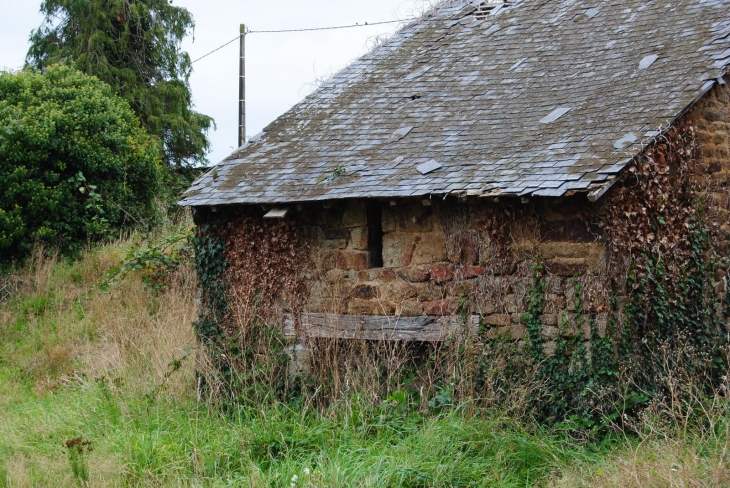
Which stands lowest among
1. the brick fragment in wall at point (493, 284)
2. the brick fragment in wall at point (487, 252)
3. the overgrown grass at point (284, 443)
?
the overgrown grass at point (284, 443)

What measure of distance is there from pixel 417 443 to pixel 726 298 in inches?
151

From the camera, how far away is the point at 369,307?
892 centimetres

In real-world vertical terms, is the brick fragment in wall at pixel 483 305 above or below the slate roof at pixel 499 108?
below

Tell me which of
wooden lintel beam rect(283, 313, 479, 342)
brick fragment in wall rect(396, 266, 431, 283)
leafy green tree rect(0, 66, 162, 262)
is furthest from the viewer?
leafy green tree rect(0, 66, 162, 262)

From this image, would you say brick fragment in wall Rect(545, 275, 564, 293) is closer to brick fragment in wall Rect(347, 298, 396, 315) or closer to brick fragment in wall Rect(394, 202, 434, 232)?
brick fragment in wall Rect(394, 202, 434, 232)

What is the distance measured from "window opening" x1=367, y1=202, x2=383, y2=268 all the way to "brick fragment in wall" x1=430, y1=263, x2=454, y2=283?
0.80 meters

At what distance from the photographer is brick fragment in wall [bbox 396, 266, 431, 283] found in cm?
852

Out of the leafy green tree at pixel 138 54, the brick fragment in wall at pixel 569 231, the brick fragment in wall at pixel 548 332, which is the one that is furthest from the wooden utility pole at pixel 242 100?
the brick fragment in wall at pixel 548 332

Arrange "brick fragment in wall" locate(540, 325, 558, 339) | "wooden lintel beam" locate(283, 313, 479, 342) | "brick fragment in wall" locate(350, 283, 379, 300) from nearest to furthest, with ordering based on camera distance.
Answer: "brick fragment in wall" locate(540, 325, 558, 339), "wooden lintel beam" locate(283, 313, 479, 342), "brick fragment in wall" locate(350, 283, 379, 300)

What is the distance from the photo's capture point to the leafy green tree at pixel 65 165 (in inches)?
581

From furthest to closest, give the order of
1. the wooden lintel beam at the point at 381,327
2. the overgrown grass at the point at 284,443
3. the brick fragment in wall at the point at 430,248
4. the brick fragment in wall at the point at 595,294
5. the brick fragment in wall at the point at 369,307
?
the brick fragment in wall at the point at 369,307 → the brick fragment in wall at the point at 430,248 → the wooden lintel beam at the point at 381,327 → the brick fragment in wall at the point at 595,294 → the overgrown grass at the point at 284,443

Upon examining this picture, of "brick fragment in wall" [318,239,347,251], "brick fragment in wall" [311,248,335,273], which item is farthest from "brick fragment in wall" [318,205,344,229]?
"brick fragment in wall" [311,248,335,273]

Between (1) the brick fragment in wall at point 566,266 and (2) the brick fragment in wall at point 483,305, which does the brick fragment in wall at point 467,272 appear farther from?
(1) the brick fragment in wall at point 566,266

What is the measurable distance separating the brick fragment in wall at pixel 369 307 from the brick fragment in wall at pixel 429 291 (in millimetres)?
346
